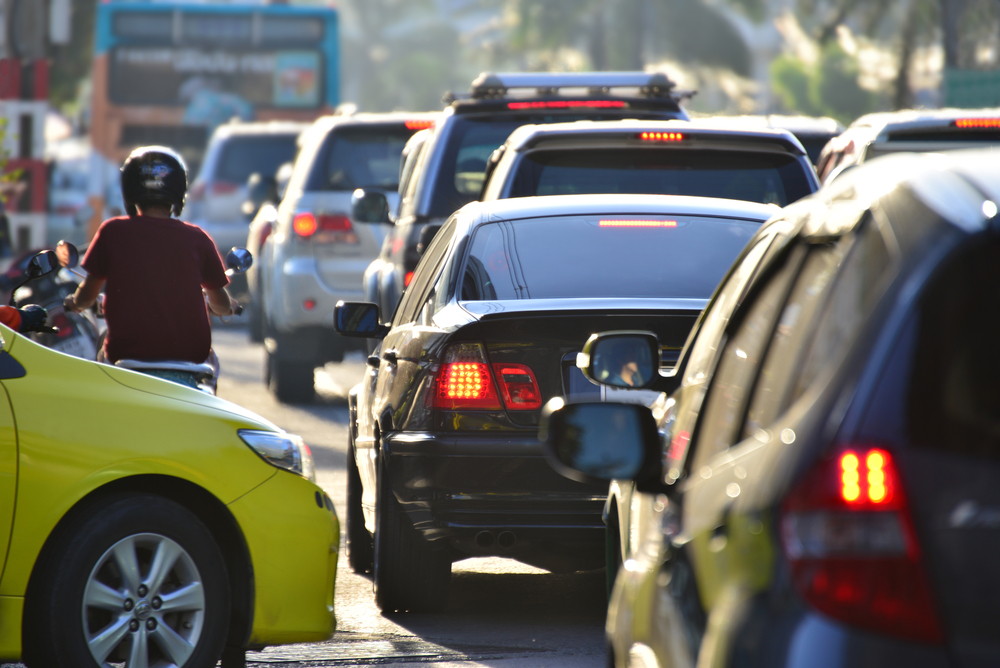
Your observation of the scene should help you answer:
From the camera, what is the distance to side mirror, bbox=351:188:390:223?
11305 millimetres

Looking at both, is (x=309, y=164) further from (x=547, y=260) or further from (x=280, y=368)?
(x=547, y=260)

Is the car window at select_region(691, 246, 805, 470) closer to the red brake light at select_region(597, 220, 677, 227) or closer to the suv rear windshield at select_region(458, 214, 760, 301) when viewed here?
the suv rear windshield at select_region(458, 214, 760, 301)

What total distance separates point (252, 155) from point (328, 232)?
291 inches

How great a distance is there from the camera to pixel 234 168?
19922mm

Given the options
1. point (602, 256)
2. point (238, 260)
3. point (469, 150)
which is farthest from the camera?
point (469, 150)

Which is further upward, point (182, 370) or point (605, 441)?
point (605, 441)

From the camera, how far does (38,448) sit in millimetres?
4680

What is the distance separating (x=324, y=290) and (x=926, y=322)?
1100 cm

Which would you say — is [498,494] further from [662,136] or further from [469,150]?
[469,150]

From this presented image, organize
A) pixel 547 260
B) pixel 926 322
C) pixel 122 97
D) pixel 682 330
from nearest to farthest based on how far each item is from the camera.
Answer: pixel 926 322
pixel 682 330
pixel 547 260
pixel 122 97

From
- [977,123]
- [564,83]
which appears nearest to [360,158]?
[564,83]

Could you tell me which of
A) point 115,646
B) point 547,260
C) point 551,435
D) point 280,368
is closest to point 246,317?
point 280,368

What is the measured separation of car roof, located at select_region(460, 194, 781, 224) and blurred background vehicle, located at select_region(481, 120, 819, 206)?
3.62 feet

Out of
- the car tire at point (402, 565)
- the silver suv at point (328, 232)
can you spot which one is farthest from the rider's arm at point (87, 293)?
the silver suv at point (328, 232)
